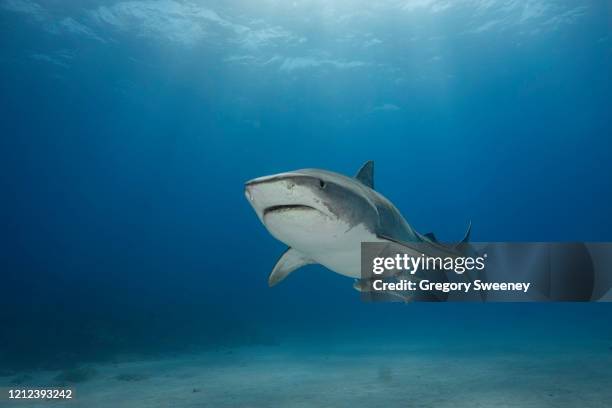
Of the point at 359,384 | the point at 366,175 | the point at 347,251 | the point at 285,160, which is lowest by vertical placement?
the point at 359,384

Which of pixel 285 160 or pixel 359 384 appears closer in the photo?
pixel 359 384

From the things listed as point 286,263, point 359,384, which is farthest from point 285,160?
point 286,263

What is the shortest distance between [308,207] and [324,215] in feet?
0.72

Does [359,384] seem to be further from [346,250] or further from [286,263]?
[346,250]

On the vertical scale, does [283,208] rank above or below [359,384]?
above

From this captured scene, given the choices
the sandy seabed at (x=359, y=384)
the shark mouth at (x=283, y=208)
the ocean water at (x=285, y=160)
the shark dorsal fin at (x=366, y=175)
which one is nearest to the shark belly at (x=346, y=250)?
the shark mouth at (x=283, y=208)

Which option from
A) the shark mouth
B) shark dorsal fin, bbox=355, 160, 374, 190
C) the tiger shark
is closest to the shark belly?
the tiger shark

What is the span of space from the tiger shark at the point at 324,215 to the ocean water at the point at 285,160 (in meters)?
3.97

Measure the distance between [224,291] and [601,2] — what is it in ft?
251

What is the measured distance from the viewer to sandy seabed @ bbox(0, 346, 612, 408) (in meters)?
7.44

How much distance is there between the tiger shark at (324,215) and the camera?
3329 millimetres

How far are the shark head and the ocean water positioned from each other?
15.3 ft

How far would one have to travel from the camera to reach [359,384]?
9430 millimetres

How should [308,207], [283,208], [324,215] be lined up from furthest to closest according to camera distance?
[324,215] → [308,207] → [283,208]
